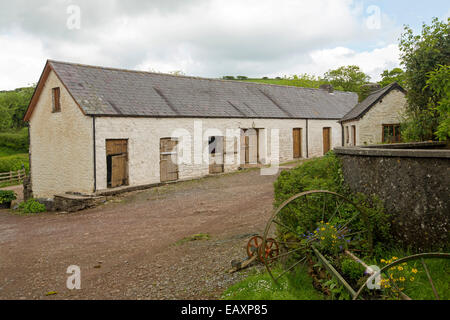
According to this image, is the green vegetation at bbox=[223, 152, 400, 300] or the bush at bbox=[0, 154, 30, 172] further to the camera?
the bush at bbox=[0, 154, 30, 172]

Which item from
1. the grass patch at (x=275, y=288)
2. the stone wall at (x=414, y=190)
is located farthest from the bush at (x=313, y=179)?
the grass patch at (x=275, y=288)

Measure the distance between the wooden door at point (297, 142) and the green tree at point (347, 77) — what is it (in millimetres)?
32072

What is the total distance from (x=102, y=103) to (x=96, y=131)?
5.51 feet

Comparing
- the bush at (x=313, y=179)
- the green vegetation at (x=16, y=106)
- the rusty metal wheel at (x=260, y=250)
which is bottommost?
the rusty metal wheel at (x=260, y=250)

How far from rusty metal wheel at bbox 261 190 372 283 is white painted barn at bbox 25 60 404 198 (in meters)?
12.2

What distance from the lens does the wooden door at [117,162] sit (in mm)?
16938

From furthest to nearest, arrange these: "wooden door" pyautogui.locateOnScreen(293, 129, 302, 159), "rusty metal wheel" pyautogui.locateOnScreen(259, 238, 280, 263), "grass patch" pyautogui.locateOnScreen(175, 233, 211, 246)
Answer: "wooden door" pyautogui.locateOnScreen(293, 129, 302, 159) → "grass patch" pyautogui.locateOnScreen(175, 233, 211, 246) → "rusty metal wheel" pyautogui.locateOnScreen(259, 238, 280, 263)

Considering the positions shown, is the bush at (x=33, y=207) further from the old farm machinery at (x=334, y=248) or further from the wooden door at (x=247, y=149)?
the old farm machinery at (x=334, y=248)

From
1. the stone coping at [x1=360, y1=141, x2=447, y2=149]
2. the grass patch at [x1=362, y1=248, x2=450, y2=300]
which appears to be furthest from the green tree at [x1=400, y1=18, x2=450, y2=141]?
the grass patch at [x1=362, y1=248, x2=450, y2=300]

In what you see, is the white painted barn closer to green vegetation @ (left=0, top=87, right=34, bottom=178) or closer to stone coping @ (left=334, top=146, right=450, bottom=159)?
stone coping @ (left=334, top=146, right=450, bottom=159)

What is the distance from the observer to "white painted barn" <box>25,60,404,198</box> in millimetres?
16875

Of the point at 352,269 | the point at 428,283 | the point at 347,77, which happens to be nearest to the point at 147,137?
the point at 352,269

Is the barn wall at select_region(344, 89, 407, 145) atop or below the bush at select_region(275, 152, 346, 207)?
atop
